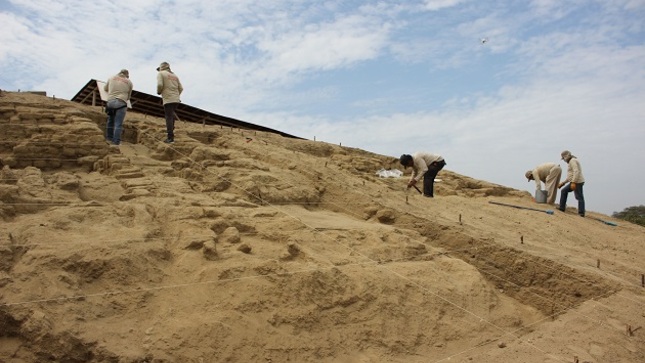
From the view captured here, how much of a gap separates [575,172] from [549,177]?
2.43 feet

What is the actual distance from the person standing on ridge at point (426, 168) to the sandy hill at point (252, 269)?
1567 millimetres

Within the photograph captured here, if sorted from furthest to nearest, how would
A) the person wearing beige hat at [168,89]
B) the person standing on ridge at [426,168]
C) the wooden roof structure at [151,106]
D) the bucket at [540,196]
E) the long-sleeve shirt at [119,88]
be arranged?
the wooden roof structure at [151,106]
the bucket at [540,196]
the person standing on ridge at [426,168]
the person wearing beige hat at [168,89]
the long-sleeve shirt at [119,88]

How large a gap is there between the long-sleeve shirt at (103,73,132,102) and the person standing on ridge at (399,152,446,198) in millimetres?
4565

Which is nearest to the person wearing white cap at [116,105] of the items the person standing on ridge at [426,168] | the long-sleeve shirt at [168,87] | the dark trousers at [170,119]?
the long-sleeve shirt at [168,87]

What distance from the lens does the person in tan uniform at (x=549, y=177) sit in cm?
1004

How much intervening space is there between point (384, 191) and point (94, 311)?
17.4 feet

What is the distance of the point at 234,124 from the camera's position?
472 inches

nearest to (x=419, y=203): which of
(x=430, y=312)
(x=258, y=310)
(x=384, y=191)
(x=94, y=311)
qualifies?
(x=384, y=191)

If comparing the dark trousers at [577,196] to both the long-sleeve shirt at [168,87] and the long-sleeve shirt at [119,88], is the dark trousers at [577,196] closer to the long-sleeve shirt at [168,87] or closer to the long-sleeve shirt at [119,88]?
the long-sleeve shirt at [168,87]

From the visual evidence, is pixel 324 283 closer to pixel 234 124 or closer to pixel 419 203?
pixel 419 203

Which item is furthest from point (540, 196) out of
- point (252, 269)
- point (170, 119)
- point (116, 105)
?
point (116, 105)

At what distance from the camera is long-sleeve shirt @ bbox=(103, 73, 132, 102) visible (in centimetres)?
705

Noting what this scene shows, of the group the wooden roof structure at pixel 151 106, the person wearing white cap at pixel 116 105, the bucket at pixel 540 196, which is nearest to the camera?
the person wearing white cap at pixel 116 105

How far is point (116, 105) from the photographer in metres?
6.96
